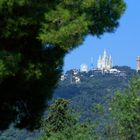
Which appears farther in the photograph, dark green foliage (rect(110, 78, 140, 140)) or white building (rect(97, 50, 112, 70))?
white building (rect(97, 50, 112, 70))

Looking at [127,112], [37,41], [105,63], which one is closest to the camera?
[37,41]

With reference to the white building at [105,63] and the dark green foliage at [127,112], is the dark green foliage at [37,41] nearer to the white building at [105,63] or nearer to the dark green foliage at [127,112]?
the dark green foliage at [127,112]

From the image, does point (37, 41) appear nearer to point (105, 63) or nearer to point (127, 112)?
point (127, 112)

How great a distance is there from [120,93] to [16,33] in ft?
25.0

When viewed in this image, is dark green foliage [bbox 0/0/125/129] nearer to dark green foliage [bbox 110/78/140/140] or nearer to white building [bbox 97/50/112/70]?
dark green foliage [bbox 110/78/140/140]

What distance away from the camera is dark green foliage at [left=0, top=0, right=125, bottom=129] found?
713 centimetres

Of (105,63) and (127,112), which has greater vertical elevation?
(105,63)

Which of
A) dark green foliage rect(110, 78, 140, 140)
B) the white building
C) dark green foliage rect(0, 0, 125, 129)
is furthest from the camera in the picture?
the white building

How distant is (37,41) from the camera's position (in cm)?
779

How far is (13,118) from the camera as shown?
28.2 feet

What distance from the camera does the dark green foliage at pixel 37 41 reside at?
7133mm

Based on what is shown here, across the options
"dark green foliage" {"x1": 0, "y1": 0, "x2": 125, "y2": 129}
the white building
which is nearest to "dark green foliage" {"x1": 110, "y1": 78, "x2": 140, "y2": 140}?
"dark green foliage" {"x1": 0, "y1": 0, "x2": 125, "y2": 129}

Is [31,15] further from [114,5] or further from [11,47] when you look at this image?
[114,5]

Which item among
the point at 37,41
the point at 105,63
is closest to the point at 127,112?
the point at 37,41
